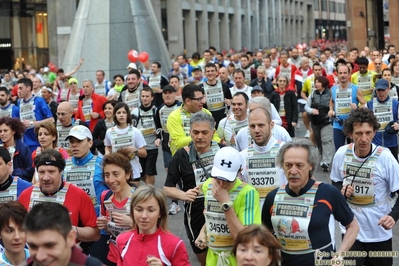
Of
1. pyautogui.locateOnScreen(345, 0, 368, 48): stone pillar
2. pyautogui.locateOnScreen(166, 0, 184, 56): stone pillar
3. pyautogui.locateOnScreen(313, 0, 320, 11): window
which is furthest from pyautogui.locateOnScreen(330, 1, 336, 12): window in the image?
pyautogui.locateOnScreen(345, 0, 368, 48): stone pillar

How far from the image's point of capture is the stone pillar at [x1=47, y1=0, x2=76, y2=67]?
144 ft

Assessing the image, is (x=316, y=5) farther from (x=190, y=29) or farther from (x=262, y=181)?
(x=262, y=181)

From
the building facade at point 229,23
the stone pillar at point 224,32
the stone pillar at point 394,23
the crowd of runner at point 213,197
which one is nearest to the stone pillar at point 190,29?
the building facade at point 229,23

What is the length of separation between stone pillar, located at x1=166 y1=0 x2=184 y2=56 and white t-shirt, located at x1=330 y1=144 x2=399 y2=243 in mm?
49537

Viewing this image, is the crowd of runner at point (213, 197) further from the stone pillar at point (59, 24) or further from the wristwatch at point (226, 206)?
the stone pillar at point (59, 24)

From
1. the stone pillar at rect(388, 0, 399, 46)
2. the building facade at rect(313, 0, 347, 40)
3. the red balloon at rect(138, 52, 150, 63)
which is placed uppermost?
the building facade at rect(313, 0, 347, 40)

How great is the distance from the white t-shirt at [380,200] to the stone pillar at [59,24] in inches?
1346

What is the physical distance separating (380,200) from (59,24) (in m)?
41.6

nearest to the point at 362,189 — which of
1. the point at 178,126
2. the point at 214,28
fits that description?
the point at 178,126

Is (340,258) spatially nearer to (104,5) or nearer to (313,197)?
(313,197)

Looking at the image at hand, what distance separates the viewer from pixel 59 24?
156ft

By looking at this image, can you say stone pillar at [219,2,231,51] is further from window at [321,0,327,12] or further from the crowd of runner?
the crowd of runner

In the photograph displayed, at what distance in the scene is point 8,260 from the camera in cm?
588

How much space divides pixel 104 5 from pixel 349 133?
1813 centimetres
